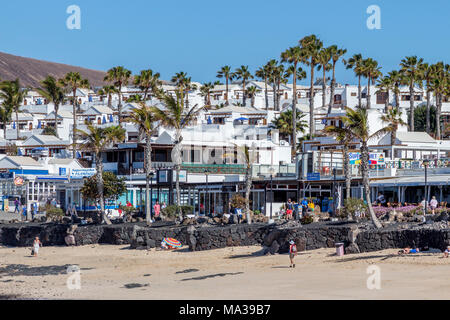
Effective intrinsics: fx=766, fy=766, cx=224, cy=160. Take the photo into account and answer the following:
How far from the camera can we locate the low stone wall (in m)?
25.7

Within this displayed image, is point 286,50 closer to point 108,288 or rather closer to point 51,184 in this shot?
point 51,184

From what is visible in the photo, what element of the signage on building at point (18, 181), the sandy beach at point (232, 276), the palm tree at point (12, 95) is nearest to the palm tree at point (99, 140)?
the sandy beach at point (232, 276)

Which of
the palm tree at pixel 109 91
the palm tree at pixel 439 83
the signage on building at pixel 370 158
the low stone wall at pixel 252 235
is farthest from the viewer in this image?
the palm tree at pixel 109 91

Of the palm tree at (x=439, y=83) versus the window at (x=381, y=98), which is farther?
the window at (x=381, y=98)

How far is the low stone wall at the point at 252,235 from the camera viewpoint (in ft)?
84.2

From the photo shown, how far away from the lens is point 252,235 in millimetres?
32719

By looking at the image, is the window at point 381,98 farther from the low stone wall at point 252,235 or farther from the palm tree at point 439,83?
the low stone wall at point 252,235

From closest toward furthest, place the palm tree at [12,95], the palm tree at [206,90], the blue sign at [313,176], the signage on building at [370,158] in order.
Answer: the blue sign at [313,176] → the signage on building at [370,158] → the palm tree at [12,95] → the palm tree at [206,90]

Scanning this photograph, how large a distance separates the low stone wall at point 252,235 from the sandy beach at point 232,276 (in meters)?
0.71

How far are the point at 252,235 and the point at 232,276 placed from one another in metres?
8.79

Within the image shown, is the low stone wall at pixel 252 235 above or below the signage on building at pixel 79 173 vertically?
below

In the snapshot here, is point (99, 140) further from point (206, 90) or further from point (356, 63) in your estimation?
point (206, 90)

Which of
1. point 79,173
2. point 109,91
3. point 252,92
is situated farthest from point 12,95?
point 79,173
